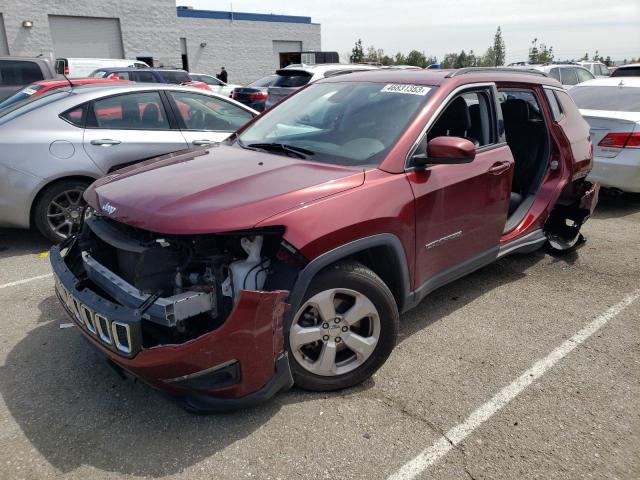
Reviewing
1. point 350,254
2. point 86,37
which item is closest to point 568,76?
point 350,254

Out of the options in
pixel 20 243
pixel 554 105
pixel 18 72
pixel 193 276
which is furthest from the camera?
pixel 18 72

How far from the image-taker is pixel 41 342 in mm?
3412

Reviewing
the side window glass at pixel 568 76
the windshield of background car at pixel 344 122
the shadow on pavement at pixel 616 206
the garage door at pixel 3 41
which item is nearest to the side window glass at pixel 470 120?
the windshield of background car at pixel 344 122

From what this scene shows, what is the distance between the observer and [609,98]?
700cm

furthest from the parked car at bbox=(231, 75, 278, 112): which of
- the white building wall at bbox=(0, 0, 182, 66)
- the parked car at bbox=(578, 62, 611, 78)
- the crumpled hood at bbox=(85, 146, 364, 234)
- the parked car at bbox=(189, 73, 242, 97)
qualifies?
the white building wall at bbox=(0, 0, 182, 66)

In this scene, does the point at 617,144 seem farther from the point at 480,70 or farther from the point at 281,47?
the point at 281,47

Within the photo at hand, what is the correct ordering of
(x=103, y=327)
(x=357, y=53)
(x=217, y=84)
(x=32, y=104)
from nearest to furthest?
(x=103, y=327)
(x=32, y=104)
(x=217, y=84)
(x=357, y=53)

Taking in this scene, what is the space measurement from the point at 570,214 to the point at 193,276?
3866mm

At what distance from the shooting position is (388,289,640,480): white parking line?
7.89ft

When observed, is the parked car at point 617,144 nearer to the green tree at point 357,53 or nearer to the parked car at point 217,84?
the parked car at point 217,84

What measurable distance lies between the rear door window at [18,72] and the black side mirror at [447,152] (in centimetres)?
1056

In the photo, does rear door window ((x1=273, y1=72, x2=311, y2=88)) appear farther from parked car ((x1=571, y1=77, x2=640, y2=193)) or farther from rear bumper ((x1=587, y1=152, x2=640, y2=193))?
rear bumper ((x1=587, y1=152, x2=640, y2=193))

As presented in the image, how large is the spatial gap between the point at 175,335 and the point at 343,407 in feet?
3.21

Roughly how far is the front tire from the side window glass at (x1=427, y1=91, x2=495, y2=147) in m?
1.33
